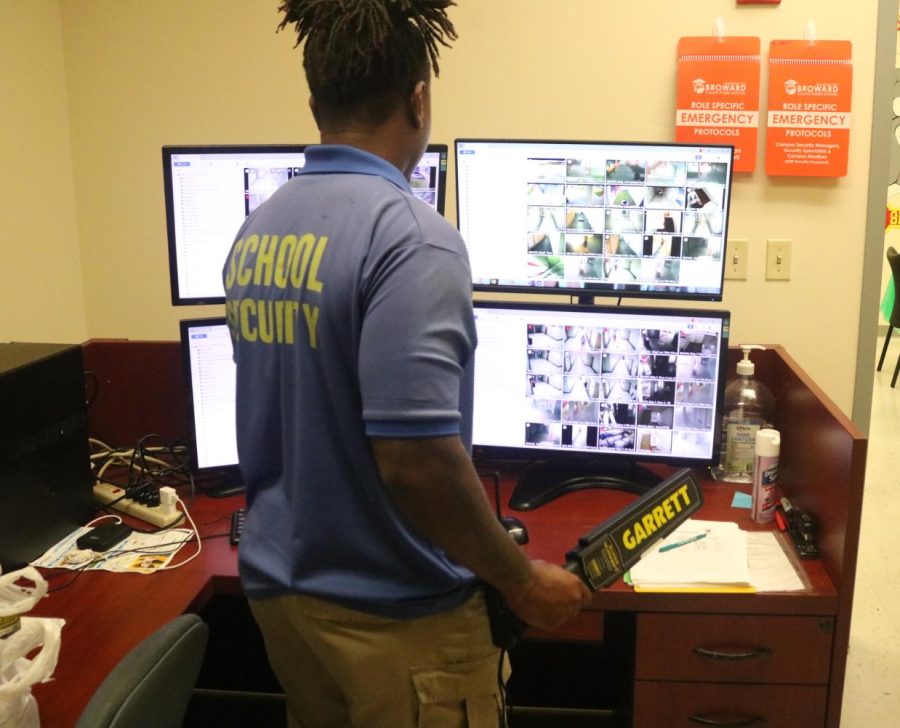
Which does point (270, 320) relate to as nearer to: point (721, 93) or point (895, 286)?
point (721, 93)

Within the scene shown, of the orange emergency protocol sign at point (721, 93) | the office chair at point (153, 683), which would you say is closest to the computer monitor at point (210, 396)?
the office chair at point (153, 683)

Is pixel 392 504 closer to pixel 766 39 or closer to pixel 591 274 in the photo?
pixel 591 274

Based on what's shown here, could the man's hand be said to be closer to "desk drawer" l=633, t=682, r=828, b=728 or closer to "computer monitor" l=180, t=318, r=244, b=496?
"desk drawer" l=633, t=682, r=828, b=728

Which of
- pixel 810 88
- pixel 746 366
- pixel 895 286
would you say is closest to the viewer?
pixel 746 366

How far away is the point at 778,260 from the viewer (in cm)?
258

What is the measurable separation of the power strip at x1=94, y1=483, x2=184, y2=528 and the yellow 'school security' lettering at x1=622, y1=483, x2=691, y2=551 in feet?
2.98

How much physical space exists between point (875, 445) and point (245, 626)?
10.4 ft

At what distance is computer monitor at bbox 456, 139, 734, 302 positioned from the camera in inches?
68.2

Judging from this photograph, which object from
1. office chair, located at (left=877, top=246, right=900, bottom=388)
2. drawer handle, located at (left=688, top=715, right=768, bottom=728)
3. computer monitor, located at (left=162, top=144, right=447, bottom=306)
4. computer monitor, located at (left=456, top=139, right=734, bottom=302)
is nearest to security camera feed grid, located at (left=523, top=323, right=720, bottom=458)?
computer monitor, located at (left=456, top=139, right=734, bottom=302)

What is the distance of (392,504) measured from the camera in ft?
3.44

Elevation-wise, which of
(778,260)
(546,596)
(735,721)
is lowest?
(735,721)

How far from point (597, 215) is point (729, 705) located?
0.90 m

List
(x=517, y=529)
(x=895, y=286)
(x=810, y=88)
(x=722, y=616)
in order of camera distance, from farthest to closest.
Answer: (x=895, y=286)
(x=810, y=88)
(x=517, y=529)
(x=722, y=616)

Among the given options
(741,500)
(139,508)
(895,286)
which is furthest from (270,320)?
(895,286)
